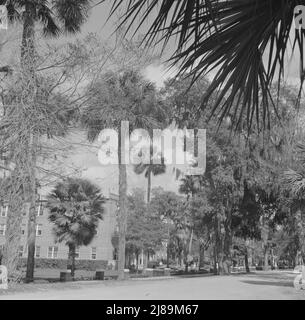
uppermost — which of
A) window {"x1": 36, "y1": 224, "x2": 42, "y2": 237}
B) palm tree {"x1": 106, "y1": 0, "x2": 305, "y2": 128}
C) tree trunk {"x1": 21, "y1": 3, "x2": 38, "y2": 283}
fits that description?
tree trunk {"x1": 21, "y1": 3, "x2": 38, "y2": 283}

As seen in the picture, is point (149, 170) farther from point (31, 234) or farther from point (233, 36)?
point (233, 36)

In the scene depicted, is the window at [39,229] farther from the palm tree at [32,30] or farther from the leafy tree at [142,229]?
the palm tree at [32,30]

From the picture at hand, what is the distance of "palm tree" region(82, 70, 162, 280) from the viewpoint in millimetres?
18250

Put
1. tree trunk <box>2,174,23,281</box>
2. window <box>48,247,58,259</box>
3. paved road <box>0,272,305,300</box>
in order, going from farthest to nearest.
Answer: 1. window <box>48,247,58,259</box>
2. tree trunk <box>2,174,23,281</box>
3. paved road <box>0,272,305,300</box>

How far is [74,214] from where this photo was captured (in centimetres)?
3362

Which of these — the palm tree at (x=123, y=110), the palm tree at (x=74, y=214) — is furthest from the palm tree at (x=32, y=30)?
the palm tree at (x=74, y=214)

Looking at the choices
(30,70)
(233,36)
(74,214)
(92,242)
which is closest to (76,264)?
(92,242)

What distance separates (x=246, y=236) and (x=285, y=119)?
15897 millimetres

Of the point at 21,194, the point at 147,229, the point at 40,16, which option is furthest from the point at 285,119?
the point at 147,229

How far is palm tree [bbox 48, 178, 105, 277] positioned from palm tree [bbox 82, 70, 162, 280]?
6.56 m

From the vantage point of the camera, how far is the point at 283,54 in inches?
101

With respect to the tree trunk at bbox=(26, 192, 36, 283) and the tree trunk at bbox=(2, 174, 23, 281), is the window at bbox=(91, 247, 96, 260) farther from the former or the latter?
the tree trunk at bbox=(2, 174, 23, 281)

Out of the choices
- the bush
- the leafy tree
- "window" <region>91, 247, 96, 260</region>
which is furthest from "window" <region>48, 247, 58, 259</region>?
the leafy tree

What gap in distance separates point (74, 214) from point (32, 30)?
59.5 ft
